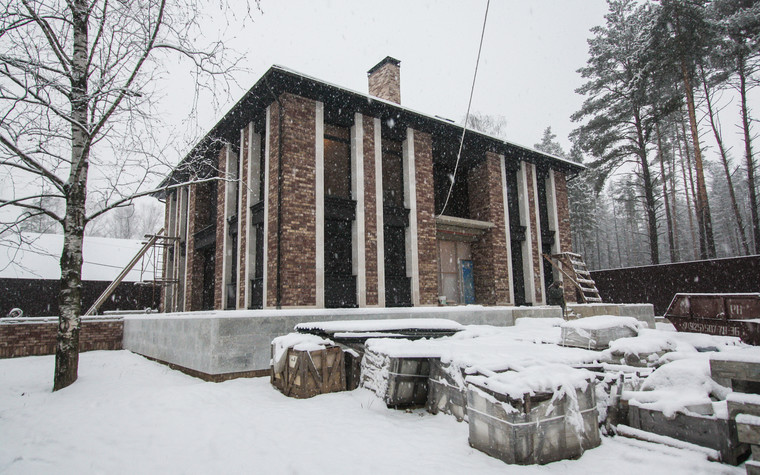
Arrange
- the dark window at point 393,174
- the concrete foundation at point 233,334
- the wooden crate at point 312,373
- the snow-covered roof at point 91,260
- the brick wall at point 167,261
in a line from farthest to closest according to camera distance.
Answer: the snow-covered roof at point 91,260 → the brick wall at point 167,261 → the dark window at point 393,174 → the concrete foundation at point 233,334 → the wooden crate at point 312,373

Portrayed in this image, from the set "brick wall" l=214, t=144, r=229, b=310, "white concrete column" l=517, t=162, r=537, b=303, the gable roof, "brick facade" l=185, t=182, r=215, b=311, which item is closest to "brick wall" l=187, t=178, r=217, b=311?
"brick facade" l=185, t=182, r=215, b=311

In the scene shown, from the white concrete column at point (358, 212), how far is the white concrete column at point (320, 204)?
100cm

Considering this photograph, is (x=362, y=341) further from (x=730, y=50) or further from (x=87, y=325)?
(x=730, y=50)

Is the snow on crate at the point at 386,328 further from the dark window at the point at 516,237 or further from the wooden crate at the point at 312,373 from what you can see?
Result: the dark window at the point at 516,237

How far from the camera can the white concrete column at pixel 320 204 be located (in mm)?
10789

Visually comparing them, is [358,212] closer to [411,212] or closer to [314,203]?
[314,203]

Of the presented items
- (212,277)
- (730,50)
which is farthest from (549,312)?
(730,50)

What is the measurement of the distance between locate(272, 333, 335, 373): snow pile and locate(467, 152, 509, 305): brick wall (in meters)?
10.3

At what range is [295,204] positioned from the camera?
10.7m

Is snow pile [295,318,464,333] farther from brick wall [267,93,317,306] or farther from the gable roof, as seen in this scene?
the gable roof

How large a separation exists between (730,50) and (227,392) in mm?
25726

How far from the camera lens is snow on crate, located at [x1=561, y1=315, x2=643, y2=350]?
5.96 metres

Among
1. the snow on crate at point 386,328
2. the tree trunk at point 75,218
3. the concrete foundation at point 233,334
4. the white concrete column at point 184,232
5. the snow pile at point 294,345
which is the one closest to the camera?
the snow pile at point 294,345

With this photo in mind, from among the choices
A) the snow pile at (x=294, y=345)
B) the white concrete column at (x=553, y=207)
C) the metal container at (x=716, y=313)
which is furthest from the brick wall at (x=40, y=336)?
the metal container at (x=716, y=313)
